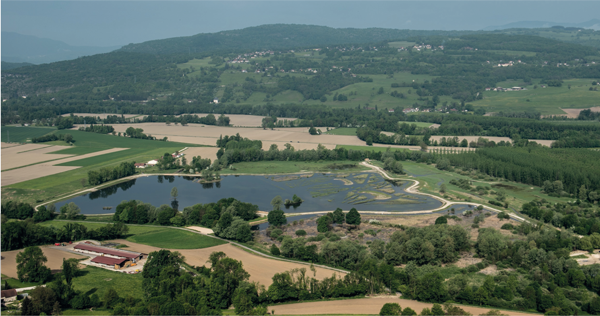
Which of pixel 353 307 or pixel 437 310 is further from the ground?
pixel 437 310

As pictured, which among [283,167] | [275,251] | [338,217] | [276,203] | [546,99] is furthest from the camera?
[546,99]

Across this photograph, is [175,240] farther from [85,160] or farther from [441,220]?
[85,160]

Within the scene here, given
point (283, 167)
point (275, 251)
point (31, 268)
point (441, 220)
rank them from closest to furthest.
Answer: point (31, 268) → point (275, 251) → point (441, 220) → point (283, 167)

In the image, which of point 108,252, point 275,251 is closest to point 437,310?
point 275,251

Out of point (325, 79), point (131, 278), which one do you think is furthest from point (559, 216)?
point (325, 79)

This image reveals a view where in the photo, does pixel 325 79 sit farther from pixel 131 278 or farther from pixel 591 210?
pixel 131 278

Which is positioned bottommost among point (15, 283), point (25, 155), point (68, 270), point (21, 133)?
point (15, 283)

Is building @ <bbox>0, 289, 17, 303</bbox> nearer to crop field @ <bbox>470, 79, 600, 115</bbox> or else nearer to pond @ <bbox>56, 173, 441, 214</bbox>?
pond @ <bbox>56, 173, 441, 214</bbox>

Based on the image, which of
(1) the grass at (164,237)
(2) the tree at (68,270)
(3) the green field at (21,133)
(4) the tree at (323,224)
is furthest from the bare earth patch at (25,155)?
(4) the tree at (323,224)
